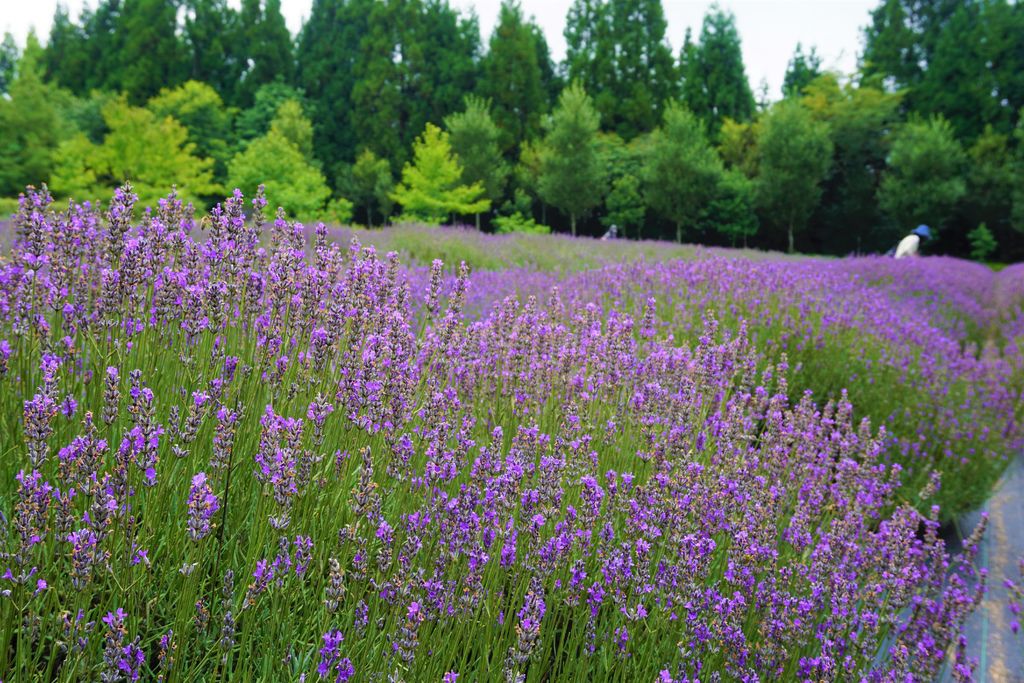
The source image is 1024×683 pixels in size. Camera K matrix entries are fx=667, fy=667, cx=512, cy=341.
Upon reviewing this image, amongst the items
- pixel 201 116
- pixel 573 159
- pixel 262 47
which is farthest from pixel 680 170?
pixel 262 47

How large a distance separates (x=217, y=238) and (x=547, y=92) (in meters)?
33.6

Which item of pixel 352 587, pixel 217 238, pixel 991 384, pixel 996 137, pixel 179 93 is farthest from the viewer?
pixel 996 137

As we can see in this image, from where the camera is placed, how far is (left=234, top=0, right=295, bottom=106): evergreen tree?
33438mm

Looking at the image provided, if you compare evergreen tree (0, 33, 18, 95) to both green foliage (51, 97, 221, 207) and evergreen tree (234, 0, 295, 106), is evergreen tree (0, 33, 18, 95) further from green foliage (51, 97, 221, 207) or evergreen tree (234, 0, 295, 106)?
green foliage (51, 97, 221, 207)

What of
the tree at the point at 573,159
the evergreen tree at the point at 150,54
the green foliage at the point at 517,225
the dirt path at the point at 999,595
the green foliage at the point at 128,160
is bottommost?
the dirt path at the point at 999,595

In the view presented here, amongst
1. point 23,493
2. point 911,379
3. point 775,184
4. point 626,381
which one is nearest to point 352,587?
point 23,493

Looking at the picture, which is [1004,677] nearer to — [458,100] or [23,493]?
[23,493]

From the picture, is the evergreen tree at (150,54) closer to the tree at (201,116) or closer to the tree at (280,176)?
the tree at (201,116)

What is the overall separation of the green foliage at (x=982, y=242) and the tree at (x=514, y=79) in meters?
19.6

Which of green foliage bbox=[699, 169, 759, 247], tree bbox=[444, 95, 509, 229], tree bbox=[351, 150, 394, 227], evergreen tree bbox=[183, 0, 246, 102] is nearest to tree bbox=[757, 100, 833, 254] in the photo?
green foliage bbox=[699, 169, 759, 247]

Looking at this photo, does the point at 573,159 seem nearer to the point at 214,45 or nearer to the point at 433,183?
the point at 433,183

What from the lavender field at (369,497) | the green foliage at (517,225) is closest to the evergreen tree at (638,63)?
the green foliage at (517,225)

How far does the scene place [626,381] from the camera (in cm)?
327

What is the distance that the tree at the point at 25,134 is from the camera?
22219 mm
